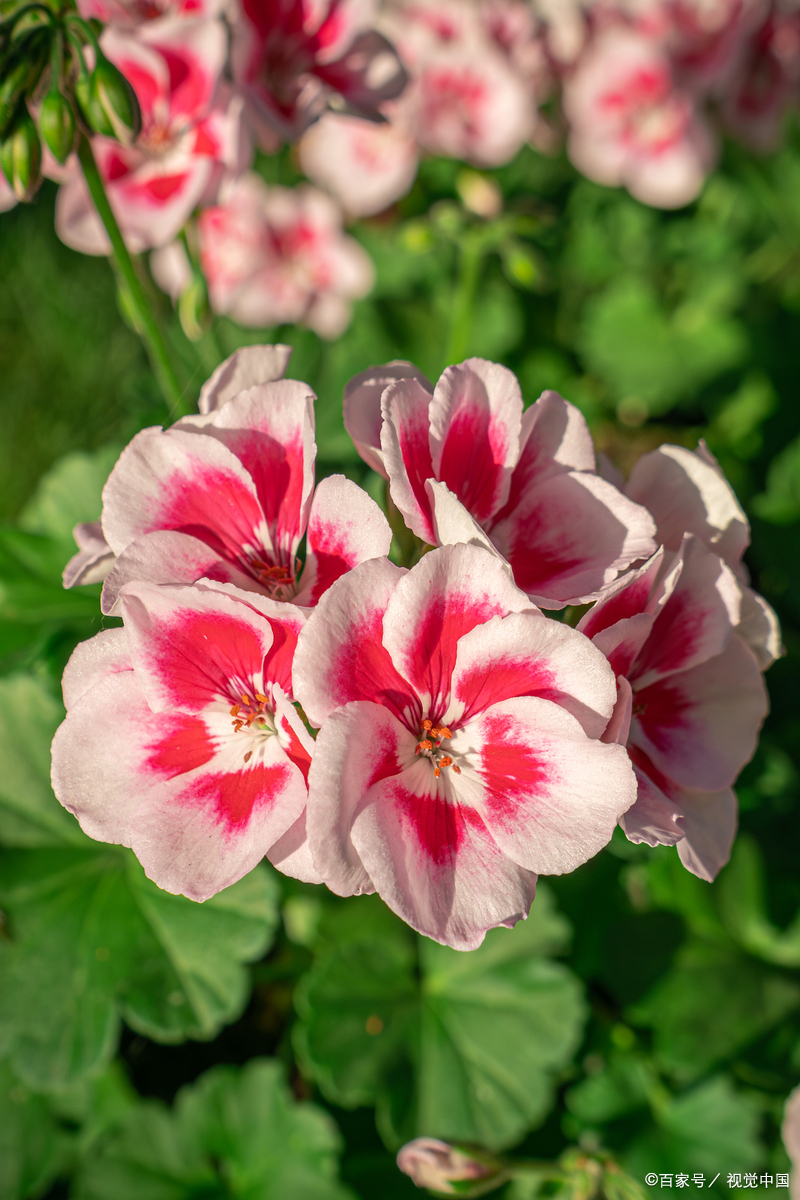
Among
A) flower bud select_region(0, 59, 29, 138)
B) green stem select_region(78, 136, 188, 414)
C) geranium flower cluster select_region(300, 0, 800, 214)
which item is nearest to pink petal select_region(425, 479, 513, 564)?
green stem select_region(78, 136, 188, 414)

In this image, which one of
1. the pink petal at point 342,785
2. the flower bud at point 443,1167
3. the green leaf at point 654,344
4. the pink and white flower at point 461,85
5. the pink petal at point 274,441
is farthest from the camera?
the green leaf at point 654,344

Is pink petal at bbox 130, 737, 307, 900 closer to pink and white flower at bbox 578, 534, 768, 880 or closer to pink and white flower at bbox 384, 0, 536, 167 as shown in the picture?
pink and white flower at bbox 578, 534, 768, 880

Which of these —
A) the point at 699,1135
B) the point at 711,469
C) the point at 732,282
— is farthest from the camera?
the point at 732,282

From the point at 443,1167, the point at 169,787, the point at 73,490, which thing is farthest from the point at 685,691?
the point at 73,490

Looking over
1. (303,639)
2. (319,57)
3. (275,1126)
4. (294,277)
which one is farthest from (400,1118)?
(294,277)

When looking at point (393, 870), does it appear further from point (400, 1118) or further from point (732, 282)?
point (732, 282)

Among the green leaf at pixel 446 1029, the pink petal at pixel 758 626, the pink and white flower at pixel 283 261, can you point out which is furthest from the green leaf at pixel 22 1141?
the pink and white flower at pixel 283 261

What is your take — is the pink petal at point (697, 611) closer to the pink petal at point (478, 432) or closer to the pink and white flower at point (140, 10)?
the pink petal at point (478, 432)
